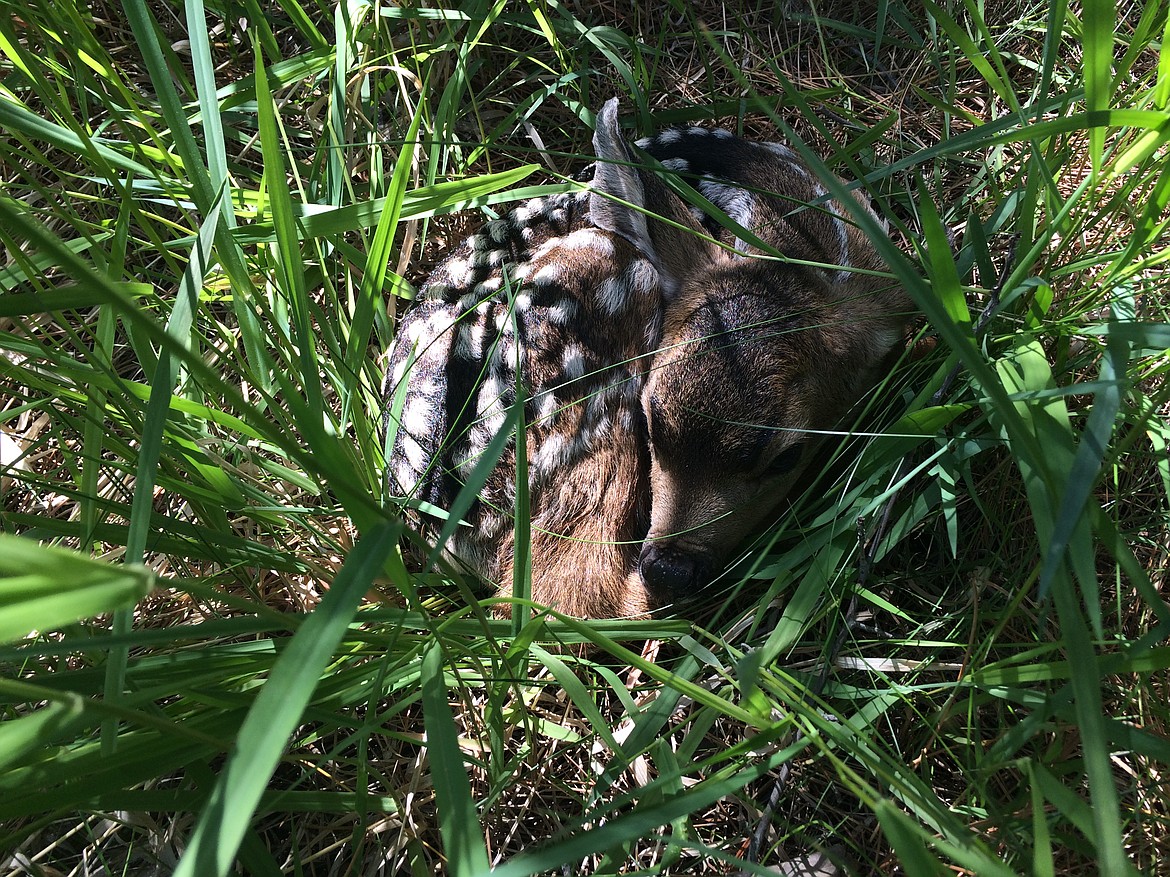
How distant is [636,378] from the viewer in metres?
2.23

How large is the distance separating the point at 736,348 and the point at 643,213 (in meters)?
0.49

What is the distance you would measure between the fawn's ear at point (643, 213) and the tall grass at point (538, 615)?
0.37m

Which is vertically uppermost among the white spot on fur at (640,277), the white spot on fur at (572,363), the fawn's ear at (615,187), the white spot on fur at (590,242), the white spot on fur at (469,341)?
the fawn's ear at (615,187)

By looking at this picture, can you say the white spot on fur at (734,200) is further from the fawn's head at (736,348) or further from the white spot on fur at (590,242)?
the white spot on fur at (590,242)

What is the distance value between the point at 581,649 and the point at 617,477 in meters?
0.46

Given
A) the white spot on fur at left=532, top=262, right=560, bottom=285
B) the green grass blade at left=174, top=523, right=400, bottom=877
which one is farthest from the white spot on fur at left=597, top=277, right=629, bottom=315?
the green grass blade at left=174, top=523, right=400, bottom=877

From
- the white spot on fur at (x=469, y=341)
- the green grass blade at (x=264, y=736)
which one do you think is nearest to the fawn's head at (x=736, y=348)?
the white spot on fur at (x=469, y=341)

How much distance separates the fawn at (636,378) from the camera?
2.06m

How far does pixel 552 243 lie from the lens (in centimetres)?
238

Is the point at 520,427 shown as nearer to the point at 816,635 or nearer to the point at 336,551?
the point at 336,551

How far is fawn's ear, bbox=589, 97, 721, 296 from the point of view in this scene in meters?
2.11

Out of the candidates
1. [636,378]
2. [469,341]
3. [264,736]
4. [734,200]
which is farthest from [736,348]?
[264,736]

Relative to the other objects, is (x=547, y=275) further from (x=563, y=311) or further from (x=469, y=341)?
(x=469, y=341)

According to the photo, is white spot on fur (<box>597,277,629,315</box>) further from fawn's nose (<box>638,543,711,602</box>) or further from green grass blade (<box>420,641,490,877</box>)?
green grass blade (<box>420,641,490,877</box>)
